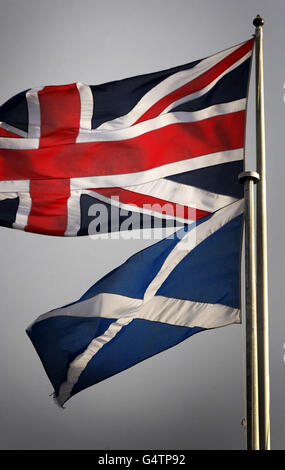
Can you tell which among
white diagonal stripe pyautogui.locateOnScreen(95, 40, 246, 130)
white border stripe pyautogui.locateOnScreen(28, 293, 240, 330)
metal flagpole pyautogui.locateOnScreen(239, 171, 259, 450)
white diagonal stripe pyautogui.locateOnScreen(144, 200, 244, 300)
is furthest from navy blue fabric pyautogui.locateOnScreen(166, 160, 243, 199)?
metal flagpole pyautogui.locateOnScreen(239, 171, 259, 450)

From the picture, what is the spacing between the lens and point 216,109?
15.5 meters

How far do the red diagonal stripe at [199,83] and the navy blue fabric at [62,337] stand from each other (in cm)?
411

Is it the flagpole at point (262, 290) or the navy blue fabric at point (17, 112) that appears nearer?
the flagpole at point (262, 290)

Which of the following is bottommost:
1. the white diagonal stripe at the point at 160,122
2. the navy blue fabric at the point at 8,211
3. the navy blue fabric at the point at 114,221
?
the navy blue fabric at the point at 114,221

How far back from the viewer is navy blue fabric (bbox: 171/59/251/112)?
1537 centimetres

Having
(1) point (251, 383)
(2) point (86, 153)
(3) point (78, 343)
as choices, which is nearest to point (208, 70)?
(2) point (86, 153)

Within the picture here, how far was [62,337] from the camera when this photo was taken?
46.8 feet

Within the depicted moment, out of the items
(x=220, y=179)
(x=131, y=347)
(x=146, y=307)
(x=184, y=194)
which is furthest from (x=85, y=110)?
(x=131, y=347)

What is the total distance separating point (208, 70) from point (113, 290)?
4.49 m

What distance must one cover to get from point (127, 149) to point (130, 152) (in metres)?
0.09

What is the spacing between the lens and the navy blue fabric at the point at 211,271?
45.5 feet

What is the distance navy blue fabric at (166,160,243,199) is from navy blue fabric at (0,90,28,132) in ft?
11.6

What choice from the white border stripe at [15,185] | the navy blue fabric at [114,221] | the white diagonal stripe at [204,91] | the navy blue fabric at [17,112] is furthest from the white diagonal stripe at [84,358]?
the navy blue fabric at [17,112]

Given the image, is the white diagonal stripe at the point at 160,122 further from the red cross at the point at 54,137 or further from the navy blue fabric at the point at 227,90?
the red cross at the point at 54,137
